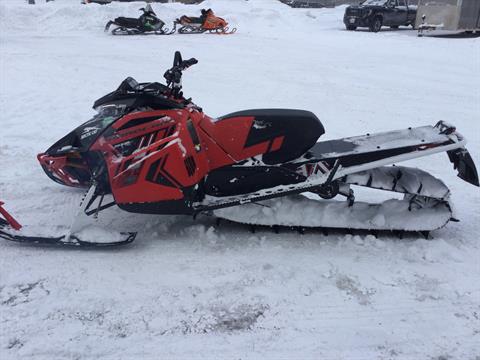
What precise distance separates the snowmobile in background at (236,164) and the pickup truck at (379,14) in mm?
16696

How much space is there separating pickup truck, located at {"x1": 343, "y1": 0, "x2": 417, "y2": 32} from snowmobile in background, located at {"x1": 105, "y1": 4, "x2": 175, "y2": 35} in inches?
314

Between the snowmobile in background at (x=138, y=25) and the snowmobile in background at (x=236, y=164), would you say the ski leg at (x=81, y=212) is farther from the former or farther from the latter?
the snowmobile in background at (x=138, y=25)

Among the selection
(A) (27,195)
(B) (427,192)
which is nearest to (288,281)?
(B) (427,192)

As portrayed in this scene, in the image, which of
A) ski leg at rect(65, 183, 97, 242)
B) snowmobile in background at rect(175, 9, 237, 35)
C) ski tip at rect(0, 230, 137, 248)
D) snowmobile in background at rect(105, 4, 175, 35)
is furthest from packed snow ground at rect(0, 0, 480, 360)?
snowmobile in background at rect(175, 9, 237, 35)

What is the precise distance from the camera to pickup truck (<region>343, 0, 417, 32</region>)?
18.7m

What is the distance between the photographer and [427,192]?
139 inches

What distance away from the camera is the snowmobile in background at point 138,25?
1574 cm

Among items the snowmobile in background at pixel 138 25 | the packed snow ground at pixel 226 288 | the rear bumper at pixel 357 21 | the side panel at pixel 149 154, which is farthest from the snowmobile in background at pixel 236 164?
the rear bumper at pixel 357 21

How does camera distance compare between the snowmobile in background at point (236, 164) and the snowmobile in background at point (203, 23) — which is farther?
the snowmobile in background at point (203, 23)

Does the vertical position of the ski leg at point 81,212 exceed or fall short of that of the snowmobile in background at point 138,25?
it falls short

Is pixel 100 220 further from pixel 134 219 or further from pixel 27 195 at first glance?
pixel 27 195

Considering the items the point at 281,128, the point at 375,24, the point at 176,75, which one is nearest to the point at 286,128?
the point at 281,128

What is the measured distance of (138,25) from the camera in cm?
1589

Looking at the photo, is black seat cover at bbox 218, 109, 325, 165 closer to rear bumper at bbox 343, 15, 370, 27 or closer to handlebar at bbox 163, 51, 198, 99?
handlebar at bbox 163, 51, 198, 99
